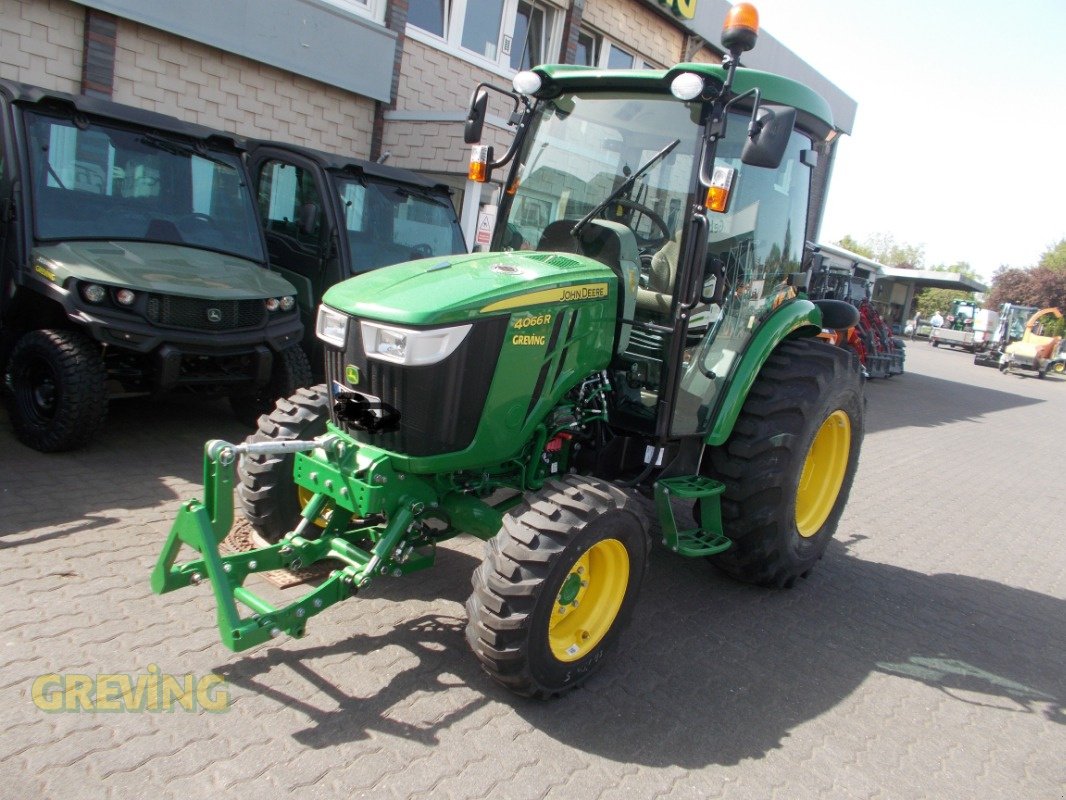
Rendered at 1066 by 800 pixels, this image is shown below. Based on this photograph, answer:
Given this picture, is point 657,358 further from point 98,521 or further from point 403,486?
point 98,521

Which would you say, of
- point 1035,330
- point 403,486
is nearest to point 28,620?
point 403,486

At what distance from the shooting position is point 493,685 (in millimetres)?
3107

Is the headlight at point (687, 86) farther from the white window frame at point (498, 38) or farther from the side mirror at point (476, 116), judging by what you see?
the white window frame at point (498, 38)

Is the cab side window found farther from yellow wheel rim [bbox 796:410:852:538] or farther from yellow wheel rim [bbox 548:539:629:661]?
yellow wheel rim [bbox 548:539:629:661]

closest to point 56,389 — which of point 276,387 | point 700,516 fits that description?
point 276,387

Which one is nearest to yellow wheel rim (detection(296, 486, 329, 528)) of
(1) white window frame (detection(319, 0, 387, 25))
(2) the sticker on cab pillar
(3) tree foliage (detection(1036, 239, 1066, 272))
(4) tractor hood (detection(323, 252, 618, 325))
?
(4) tractor hood (detection(323, 252, 618, 325))

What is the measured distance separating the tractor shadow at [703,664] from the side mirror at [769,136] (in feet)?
7.02

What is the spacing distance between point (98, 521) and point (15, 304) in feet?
6.09

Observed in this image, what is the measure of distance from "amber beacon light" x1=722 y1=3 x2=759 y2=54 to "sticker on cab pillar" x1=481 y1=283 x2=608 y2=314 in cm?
110

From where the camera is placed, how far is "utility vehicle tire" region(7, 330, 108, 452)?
183 inches

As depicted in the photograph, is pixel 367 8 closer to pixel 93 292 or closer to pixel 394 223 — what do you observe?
pixel 394 223

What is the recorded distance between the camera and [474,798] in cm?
251

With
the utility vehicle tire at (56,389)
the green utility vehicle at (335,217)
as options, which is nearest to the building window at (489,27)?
the green utility vehicle at (335,217)

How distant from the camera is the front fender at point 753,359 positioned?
386 cm
